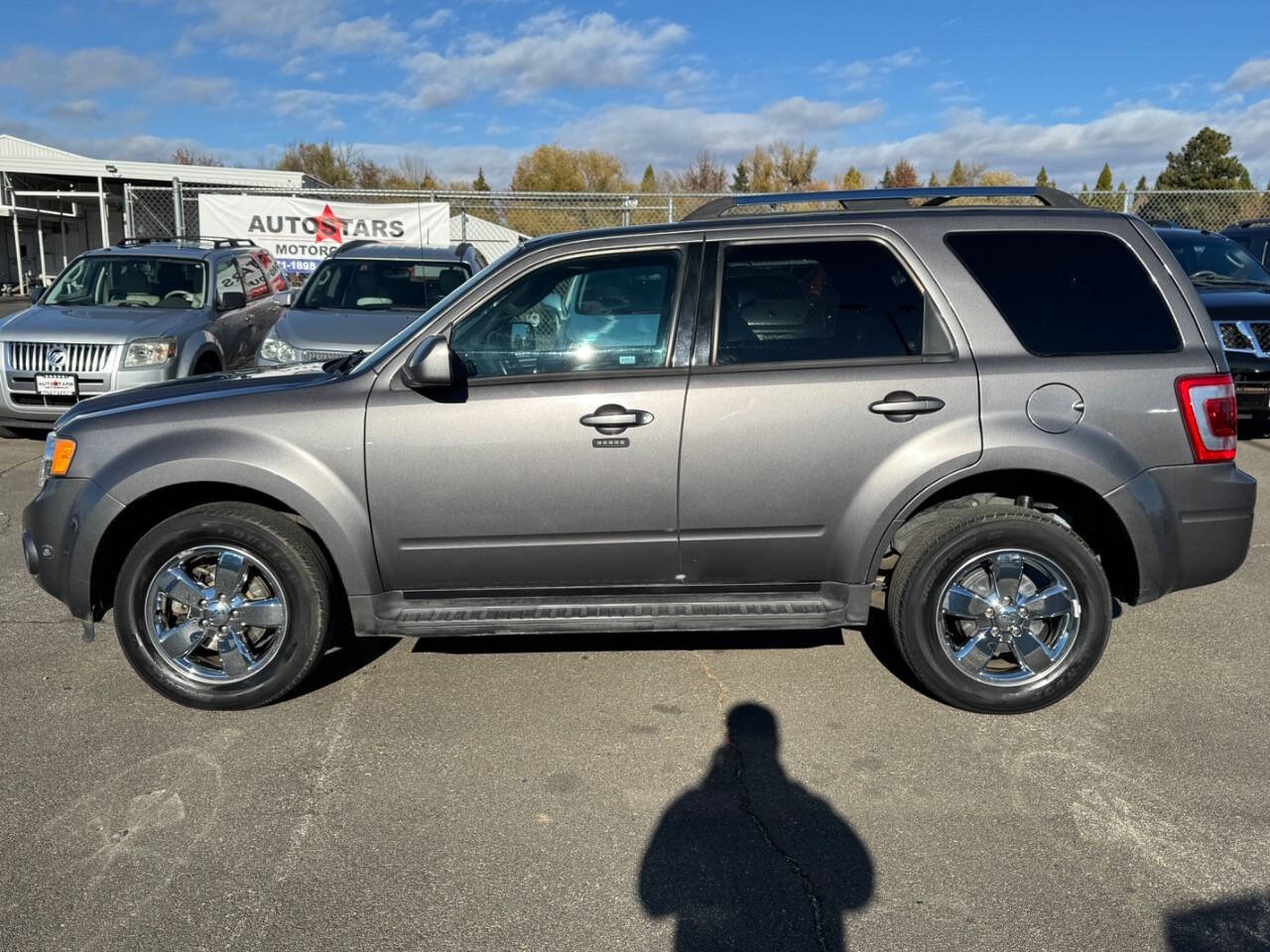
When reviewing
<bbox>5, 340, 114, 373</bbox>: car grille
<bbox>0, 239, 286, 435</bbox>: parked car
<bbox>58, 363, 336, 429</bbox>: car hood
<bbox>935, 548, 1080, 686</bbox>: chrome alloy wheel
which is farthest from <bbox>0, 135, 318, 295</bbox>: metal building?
<bbox>935, 548, 1080, 686</bbox>: chrome alloy wheel

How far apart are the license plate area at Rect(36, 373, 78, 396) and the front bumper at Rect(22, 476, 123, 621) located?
5.17 meters

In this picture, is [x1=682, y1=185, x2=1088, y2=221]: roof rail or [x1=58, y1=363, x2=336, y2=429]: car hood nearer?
[x1=58, y1=363, x2=336, y2=429]: car hood

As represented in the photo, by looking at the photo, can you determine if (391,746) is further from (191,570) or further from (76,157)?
(76,157)

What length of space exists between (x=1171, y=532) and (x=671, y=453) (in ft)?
6.58

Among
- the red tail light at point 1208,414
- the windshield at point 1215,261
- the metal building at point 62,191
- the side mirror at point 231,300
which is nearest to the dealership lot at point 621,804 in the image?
the red tail light at point 1208,414

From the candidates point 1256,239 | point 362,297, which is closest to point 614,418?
point 362,297

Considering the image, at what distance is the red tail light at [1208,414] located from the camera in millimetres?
3930

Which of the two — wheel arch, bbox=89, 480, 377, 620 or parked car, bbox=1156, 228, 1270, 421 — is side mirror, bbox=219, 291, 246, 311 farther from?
parked car, bbox=1156, 228, 1270, 421

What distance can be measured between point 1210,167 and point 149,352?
44.2 metres

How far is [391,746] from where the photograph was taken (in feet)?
12.6

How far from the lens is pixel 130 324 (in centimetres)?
903

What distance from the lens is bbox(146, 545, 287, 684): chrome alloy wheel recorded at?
4012mm

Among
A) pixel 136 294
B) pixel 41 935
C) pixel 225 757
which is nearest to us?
pixel 41 935

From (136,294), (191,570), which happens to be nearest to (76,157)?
(136,294)
